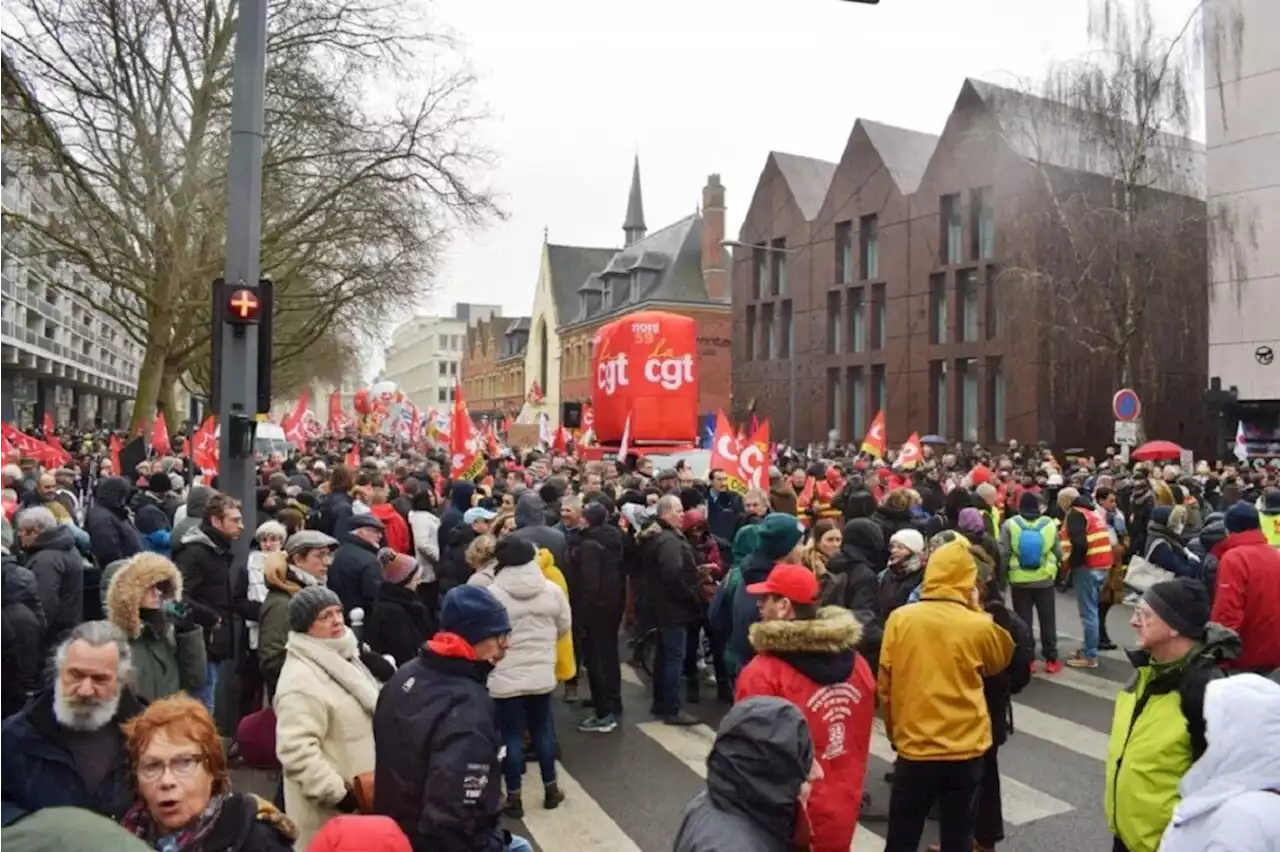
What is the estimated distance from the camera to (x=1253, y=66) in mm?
28156

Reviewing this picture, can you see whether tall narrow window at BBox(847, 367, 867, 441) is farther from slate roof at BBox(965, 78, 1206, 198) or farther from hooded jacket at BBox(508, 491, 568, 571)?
hooded jacket at BBox(508, 491, 568, 571)

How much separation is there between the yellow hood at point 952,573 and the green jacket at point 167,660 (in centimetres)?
353

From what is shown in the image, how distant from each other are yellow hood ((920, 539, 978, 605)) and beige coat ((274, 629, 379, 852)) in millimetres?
2405

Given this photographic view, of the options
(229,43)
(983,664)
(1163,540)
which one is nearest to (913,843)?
(983,664)

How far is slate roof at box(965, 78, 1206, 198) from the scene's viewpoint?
2877cm

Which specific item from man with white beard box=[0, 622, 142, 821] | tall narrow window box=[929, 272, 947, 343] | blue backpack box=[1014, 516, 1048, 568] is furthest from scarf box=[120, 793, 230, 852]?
tall narrow window box=[929, 272, 947, 343]

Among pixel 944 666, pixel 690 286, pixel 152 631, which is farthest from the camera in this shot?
pixel 690 286

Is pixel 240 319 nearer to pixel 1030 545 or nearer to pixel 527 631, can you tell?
pixel 527 631

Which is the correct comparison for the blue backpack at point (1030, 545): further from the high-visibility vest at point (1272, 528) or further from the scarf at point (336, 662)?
the scarf at point (336, 662)

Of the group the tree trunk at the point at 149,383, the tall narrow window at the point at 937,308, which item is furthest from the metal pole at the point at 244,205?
the tall narrow window at the point at 937,308

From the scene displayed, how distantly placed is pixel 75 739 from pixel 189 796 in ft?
3.08

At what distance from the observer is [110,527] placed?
845 cm

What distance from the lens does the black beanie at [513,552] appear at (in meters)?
6.04

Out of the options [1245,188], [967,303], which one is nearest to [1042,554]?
[1245,188]
